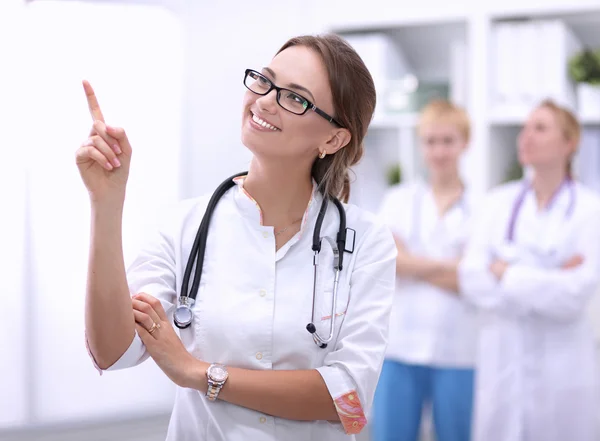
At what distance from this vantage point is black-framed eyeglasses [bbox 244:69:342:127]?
4.43 ft

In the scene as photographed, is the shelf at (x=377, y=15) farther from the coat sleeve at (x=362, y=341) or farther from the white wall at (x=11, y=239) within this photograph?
the coat sleeve at (x=362, y=341)

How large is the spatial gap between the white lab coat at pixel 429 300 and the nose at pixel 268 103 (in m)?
1.74

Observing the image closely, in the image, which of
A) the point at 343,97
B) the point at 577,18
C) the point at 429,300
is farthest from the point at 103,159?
the point at 577,18

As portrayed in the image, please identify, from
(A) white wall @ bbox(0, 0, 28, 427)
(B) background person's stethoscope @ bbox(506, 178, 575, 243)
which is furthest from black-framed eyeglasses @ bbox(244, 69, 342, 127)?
(A) white wall @ bbox(0, 0, 28, 427)

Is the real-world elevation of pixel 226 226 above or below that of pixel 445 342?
above

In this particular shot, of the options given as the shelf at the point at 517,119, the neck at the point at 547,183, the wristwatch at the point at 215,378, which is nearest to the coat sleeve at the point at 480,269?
the neck at the point at 547,183

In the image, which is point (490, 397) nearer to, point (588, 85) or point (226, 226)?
point (588, 85)

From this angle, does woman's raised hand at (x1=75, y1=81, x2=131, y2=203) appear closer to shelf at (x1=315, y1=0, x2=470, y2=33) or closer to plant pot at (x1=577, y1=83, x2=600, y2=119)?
shelf at (x1=315, y1=0, x2=470, y2=33)

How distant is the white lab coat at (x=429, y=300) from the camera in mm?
2883

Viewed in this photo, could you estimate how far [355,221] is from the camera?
1.46 metres

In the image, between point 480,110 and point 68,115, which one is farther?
point 68,115

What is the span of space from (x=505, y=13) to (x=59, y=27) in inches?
82.1

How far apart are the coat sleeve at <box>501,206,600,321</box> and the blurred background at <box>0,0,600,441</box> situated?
1.97ft

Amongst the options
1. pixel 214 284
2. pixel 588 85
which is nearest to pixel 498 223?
pixel 588 85
